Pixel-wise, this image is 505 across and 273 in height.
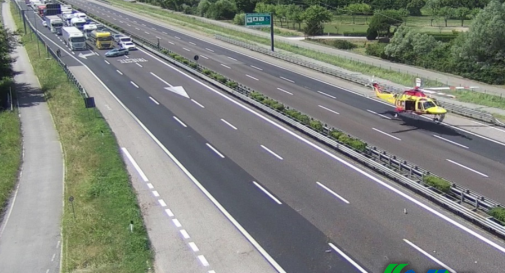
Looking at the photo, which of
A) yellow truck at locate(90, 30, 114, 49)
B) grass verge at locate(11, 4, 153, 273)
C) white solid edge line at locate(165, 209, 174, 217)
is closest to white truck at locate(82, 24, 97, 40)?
yellow truck at locate(90, 30, 114, 49)

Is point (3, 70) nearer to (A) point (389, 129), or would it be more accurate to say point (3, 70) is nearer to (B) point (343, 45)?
(A) point (389, 129)

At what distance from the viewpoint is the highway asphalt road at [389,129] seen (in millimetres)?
31125

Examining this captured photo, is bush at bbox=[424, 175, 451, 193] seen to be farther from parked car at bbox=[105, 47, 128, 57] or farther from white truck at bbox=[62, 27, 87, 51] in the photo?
white truck at bbox=[62, 27, 87, 51]

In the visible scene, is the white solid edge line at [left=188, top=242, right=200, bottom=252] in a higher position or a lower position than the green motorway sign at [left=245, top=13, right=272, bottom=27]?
lower

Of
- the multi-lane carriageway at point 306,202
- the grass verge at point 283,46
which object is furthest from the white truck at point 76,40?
the multi-lane carriageway at point 306,202

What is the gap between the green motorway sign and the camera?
79.6 m

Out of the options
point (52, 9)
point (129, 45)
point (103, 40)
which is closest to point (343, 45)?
point (129, 45)

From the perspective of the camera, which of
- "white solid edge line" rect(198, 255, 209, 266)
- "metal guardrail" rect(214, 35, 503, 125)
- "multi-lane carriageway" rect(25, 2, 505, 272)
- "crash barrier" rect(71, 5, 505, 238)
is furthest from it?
"metal guardrail" rect(214, 35, 503, 125)

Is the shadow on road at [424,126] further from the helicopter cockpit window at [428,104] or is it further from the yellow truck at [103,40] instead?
the yellow truck at [103,40]

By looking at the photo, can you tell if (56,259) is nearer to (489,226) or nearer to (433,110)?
(489,226)

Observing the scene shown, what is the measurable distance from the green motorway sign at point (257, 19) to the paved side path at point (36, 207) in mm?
39344

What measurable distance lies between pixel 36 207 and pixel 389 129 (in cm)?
2607

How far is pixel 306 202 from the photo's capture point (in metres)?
27.2

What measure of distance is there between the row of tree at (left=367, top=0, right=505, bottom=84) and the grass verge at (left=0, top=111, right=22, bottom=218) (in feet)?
170
